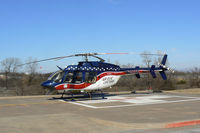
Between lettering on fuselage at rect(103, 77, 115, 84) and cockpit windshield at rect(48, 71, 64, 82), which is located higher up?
cockpit windshield at rect(48, 71, 64, 82)

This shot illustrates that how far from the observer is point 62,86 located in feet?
59.1

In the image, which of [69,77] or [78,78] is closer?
[69,77]

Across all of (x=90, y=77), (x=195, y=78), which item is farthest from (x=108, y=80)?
(x=195, y=78)

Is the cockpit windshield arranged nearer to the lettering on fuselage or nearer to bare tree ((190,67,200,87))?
the lettering on fuselage

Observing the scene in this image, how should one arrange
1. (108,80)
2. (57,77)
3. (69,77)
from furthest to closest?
(108,80)
(69,77)
(57,77)

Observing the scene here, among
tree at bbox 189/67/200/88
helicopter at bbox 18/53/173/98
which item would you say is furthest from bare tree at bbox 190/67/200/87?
helicopter at bbox 18/53/173/98

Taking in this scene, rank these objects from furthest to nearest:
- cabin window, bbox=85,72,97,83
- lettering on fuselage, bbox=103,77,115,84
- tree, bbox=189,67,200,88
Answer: tree, bbox=189,67,200,88
lettering on fuselage, bbox=103,77,115,84
cabin window, bbox=85,72,97,83

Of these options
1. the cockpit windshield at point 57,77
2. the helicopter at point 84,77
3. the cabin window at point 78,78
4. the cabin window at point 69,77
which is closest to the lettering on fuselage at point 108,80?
the helicopter at point 84,77

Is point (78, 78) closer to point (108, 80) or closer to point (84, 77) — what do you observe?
point (84, 77)

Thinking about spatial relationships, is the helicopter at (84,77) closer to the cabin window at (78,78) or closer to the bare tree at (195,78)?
the cabin window at (78,78)

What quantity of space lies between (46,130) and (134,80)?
3802cm

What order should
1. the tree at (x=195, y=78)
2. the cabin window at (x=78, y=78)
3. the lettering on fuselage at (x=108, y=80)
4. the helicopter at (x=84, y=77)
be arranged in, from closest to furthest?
the helicopter at (x=84, y=77), the cabin window at (x=78, y=78), the lettering on fuselage at (x=108, y=80), the tree at (x=195, y=78)

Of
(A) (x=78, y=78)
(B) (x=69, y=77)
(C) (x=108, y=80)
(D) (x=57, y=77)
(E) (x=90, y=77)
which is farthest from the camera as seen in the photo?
(C) (x=108, y=80)

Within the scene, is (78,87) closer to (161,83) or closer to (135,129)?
(135,129)
